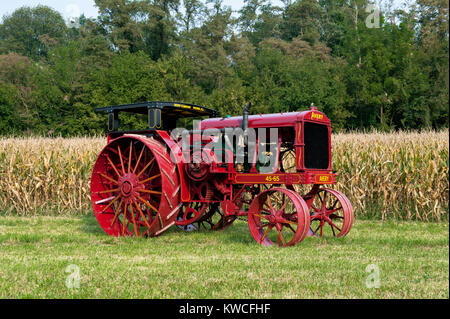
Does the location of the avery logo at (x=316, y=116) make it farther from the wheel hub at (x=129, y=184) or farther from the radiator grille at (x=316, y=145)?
the wheel hub at (x=129, y=184)

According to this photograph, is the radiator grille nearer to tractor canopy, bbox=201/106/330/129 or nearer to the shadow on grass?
tractor canopy, bbox=201/106/330/129

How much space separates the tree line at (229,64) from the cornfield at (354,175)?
14492mm

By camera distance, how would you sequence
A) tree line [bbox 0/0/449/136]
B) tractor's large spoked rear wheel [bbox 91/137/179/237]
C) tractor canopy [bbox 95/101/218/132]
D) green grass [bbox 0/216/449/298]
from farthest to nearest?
tree line [bbox 0/0/449/136]
tractor canopy [bbox 95/101/218/132]
tractor's large spoked rear wheel [bbox 91/137/179/237]
green grass [bbox 0/216/449/298]

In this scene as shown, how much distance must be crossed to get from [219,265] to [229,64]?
118 feet

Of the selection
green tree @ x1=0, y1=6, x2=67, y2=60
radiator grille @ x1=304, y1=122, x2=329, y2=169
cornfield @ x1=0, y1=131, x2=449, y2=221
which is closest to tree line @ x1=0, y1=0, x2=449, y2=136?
green tree @ x1=0, y1=6, x2=67, y2=60

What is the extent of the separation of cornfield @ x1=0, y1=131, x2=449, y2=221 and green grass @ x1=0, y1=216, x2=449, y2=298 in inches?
77.1

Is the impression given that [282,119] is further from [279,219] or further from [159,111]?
[159,111]

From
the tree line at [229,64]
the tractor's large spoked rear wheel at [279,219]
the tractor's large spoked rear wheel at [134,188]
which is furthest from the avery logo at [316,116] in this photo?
the tree line at [229,64]

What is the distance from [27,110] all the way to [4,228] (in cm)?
2826

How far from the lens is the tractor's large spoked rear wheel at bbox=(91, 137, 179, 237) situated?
7742 mm

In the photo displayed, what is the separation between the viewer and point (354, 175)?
1143cm

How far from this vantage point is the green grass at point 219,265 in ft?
15.4

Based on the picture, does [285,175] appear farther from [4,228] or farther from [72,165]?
[72,165]

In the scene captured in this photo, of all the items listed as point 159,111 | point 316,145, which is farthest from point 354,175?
point 159,111
